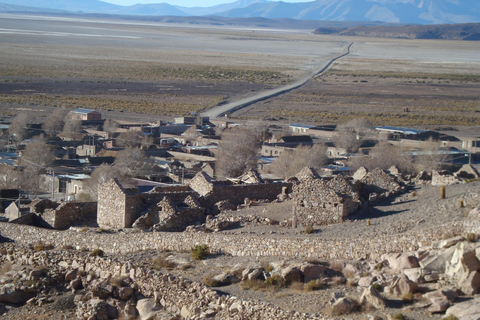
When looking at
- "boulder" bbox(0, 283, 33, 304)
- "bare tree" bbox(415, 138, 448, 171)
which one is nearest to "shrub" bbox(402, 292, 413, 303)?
"boulder" bbox(0, 283, 33, 304)

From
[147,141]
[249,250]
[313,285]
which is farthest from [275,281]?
[147,141]

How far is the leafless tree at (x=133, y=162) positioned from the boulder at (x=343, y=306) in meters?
22.5

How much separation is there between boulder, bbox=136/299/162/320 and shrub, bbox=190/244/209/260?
1.42 metres

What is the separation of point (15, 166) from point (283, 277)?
24943 millimetres

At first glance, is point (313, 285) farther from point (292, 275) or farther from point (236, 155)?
point (236, 155)

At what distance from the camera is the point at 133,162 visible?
34.4m

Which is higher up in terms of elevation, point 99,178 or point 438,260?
point 438,260

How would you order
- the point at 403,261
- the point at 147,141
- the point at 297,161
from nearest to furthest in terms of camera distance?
1. the point at 403,261
2. the point at 297,161
3. the point at 147,141

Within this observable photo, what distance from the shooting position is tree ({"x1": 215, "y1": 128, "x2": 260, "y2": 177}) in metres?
32.4

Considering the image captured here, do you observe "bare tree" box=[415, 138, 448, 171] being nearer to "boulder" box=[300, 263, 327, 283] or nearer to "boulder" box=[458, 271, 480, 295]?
"boulder" box=[300, 263, 327, 283]

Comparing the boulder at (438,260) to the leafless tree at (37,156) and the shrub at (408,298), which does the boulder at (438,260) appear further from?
the leafless tree at (37,156)

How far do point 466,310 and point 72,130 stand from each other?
4381 centimetres

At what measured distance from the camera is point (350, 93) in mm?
105688

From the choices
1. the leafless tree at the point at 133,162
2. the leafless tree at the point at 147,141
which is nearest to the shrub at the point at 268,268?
the leafless tree at the point at 133,162
